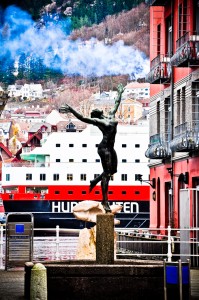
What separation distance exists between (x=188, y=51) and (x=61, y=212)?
313 ft

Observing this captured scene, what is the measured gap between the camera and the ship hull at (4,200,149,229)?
12925cm

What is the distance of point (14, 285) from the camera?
837 inches

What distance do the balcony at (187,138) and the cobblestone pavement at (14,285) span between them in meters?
10.2

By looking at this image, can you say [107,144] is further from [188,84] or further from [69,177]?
[69,177]

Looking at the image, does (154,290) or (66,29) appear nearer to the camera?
(154,290)

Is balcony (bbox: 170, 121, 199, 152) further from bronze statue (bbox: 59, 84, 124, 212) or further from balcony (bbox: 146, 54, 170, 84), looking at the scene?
bronze statue (bbox: 59, 84, 124, 212)

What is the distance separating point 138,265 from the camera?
737 inches

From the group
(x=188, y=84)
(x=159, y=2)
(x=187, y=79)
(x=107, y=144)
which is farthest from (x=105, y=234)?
(x=159, y=2)

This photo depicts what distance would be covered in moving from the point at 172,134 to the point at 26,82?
13479cm

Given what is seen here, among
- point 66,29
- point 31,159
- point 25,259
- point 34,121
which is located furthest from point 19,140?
point 25,259

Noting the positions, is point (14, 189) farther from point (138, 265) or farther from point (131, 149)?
point (138, 265)

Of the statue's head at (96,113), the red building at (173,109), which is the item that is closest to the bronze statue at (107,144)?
the statue's head at (96,113)

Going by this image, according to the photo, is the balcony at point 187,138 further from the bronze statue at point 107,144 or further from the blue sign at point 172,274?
the blue sign at point 172,274

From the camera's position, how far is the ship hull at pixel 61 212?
12925cm
